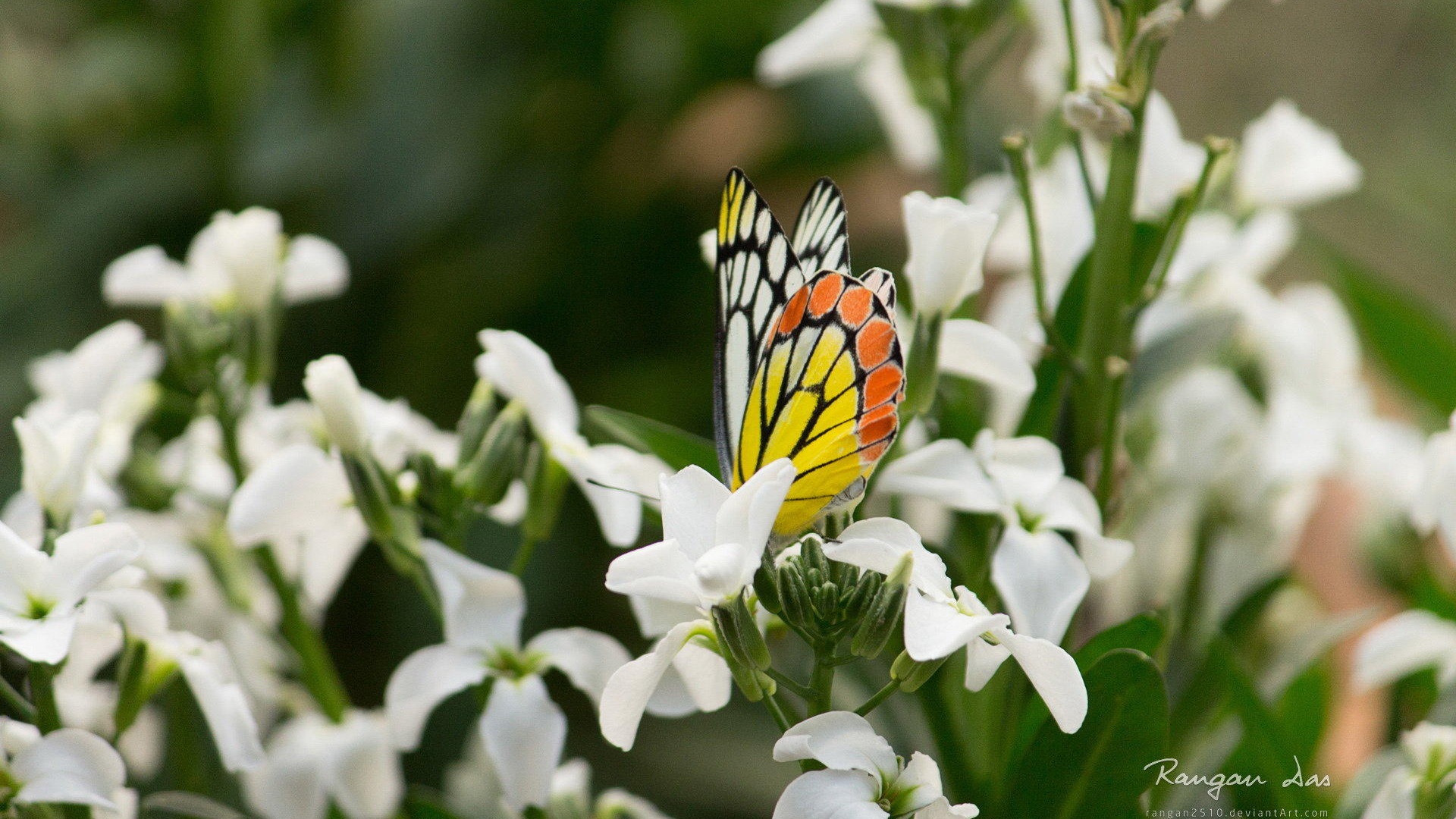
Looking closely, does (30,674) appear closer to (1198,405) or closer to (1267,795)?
(1267,795)

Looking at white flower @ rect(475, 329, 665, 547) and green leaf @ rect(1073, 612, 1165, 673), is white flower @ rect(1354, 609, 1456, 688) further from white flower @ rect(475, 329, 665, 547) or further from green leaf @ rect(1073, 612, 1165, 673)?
white flower @ rect(475, 329, 665, 547)

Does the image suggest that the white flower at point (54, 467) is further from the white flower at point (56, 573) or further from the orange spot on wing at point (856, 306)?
the orange spot on wing at point (856, 306)

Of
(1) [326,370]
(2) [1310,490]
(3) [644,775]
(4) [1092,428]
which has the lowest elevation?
(3) [644,775]

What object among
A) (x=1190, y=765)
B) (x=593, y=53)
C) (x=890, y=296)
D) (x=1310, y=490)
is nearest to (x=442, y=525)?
(x=890, y=296)

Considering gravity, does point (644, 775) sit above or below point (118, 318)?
below

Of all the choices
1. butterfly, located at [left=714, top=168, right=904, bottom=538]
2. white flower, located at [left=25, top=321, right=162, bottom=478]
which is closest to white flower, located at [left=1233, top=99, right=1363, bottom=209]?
butterfly, located at [left=714, top=168, right=904, bottom=538]

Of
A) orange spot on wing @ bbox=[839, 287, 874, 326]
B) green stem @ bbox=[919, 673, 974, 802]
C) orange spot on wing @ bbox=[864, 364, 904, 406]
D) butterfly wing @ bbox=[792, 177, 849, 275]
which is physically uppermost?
butterfly wing @ bbox=[792, 177, 849, 275]
